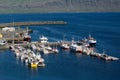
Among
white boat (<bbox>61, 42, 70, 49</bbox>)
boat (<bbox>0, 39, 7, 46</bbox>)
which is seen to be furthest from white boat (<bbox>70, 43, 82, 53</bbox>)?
boat (<bbox>0, 39, 7, 46</bbox>)

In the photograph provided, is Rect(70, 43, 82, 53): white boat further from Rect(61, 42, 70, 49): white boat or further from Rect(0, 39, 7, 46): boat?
Rect(0, 39, 7, 46): boat

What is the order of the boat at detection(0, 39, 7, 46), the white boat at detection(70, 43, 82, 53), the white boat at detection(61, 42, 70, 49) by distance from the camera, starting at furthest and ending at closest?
1. the boat at detection(0, 39, 7, 46)
2. the white boat at detection(61, 42, 70, 49)
3. the white boat at detection(70, 43, 82, 53)

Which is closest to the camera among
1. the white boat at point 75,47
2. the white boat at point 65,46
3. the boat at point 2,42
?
the white boat at point 75,47

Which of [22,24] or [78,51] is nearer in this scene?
[78,51]

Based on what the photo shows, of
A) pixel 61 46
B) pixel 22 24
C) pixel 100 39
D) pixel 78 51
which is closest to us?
pixel 78 51

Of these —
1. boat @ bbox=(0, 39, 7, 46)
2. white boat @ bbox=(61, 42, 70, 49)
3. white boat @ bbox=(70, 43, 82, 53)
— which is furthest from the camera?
boat @ bbox=(0, 39, 7, 46)

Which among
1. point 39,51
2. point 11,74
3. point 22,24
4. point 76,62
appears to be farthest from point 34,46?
point 22,24

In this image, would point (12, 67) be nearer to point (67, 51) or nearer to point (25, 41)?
point (67, 51)

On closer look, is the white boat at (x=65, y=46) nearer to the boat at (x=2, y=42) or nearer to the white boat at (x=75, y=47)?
the white boat at (x=75, y=47)

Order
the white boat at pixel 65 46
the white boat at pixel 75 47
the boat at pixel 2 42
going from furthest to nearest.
Result: the boat at pixel 2 42, the white boat at pixel 65 46, the white boat at pixel 75 47

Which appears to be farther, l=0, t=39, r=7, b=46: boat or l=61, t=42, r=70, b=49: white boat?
l=0, t=39, r=7, b=46: boat

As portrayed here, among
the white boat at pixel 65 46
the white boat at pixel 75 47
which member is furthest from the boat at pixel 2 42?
the white boat at pixel 75 47
